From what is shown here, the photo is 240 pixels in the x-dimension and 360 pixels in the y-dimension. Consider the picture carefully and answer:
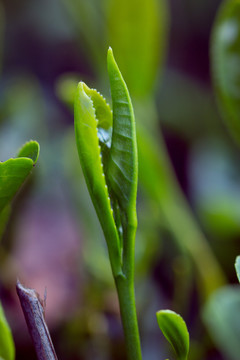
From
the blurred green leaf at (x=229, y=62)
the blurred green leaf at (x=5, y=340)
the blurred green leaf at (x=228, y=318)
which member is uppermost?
the blurred green leaf at (x=229, y=62)

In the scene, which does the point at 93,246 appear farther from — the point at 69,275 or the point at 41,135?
the point at 41,135

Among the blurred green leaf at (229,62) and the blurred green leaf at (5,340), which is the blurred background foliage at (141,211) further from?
the blurred green leaf at (5,340)

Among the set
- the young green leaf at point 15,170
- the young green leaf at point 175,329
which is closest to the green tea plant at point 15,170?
the young green leaf at point 15,170

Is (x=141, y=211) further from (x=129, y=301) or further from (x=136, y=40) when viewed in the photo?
(x=129, y=301)

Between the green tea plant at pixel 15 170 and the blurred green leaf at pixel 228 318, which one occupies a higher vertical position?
the green tea plant at pixel 15 170

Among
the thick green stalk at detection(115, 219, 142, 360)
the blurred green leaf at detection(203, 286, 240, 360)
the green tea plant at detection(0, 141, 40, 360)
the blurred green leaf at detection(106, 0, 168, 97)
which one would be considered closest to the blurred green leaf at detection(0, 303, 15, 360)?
the green tea plant at detection(0, 141, 40, 360)

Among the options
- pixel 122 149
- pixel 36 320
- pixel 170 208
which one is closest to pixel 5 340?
pixel 36 320

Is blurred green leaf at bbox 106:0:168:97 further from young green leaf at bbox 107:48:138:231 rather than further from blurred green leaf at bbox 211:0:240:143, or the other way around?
young green leaf at bbox 107:48:138:231
